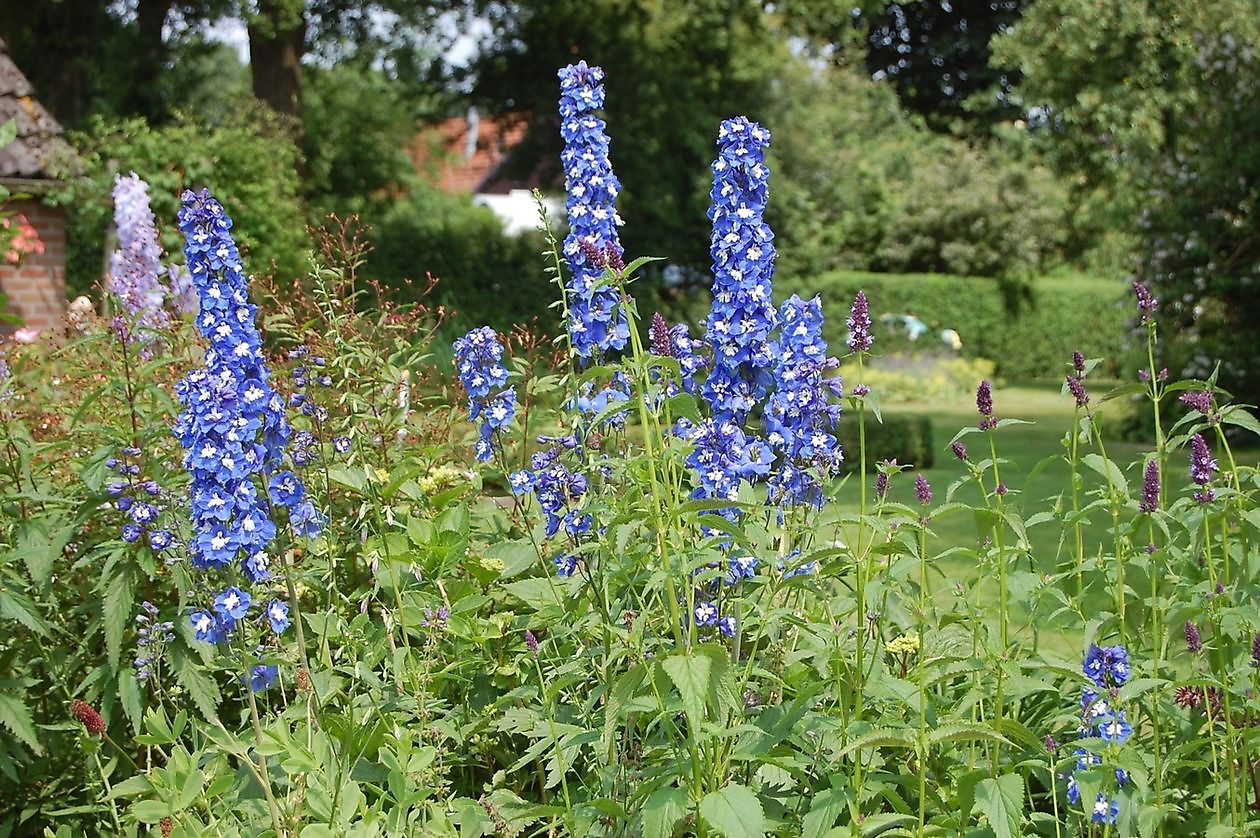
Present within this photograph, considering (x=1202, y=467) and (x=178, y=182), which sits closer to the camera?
(x=1202, y=467)

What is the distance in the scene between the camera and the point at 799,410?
287 cm

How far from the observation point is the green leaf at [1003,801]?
231 cm

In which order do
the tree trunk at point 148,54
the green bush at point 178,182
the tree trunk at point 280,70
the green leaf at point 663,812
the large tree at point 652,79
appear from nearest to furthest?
the green leaf at point 663,812 → the green bush at point 178,182 → the tree trunk at point 280,70 → the tree trunk at point 148,54 → the large tree at point 652,79

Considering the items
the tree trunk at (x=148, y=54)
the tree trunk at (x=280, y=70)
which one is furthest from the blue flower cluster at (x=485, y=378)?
the tree trunk at (x=148, y=54)

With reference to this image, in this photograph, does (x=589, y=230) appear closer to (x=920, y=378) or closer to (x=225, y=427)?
(x=225, y=427)

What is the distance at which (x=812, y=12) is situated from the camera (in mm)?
17672

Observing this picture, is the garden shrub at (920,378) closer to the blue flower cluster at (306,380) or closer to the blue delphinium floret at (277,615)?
the blue flower cluster at (306,380)

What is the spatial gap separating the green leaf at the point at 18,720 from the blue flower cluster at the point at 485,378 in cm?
121

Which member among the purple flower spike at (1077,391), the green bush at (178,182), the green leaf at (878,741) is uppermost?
the green bush at (178,182)

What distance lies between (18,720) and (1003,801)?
2.12m

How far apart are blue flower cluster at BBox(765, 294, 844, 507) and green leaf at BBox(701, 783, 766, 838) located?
0.81m

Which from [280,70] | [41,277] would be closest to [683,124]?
[280,70]

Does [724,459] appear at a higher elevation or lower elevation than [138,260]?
lower

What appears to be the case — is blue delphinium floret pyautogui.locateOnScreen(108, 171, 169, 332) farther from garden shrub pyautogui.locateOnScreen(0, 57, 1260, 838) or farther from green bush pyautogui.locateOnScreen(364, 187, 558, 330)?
green bush pyautogui.locateOnScreen(364, 187, 558, 330)
